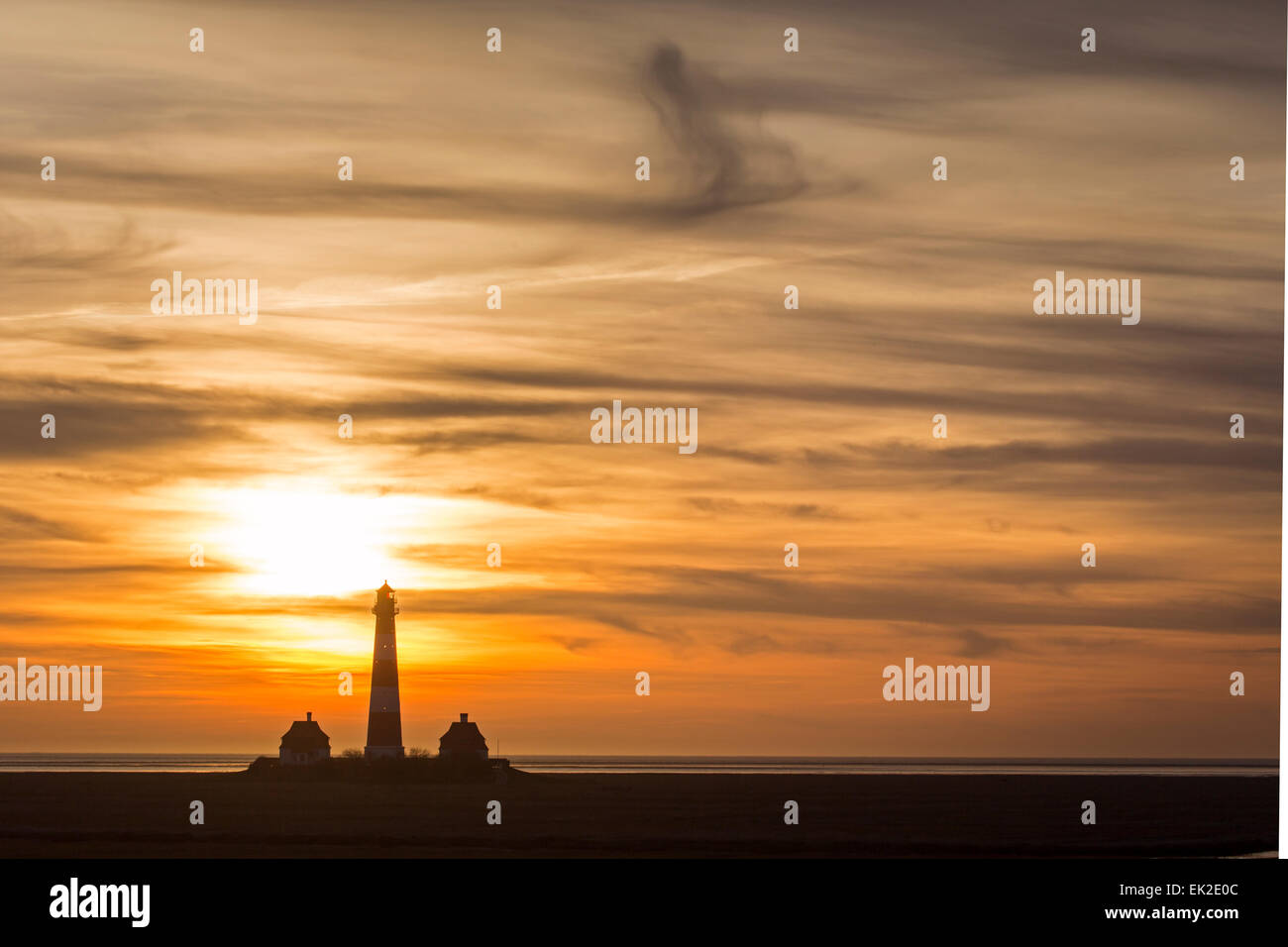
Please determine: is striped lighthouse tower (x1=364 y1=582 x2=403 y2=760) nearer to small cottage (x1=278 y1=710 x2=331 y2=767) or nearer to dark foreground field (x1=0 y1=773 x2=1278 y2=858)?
dark foreground field (x1=0 y1=773 x2=1278 y2=858)

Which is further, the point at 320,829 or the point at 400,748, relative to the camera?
the point at 400,748

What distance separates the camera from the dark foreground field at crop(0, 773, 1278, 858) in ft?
165

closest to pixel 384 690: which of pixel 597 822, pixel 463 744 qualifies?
pixel 463 744

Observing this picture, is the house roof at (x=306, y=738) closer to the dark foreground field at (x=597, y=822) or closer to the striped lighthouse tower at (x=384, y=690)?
the dark foreground field at (x=597, y=822)

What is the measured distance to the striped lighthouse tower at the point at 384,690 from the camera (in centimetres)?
8231

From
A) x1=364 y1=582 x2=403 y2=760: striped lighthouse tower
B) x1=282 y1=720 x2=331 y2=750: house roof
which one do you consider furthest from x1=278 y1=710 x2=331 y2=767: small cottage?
x1=364 y1=582 x2=403 y2=760: striped lighthouse tower

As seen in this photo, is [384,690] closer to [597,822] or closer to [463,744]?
[463,744]

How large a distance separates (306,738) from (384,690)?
19123 mm

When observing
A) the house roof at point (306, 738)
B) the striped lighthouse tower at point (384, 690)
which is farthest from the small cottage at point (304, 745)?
the striped lighthouse tower at point (384, 690)
